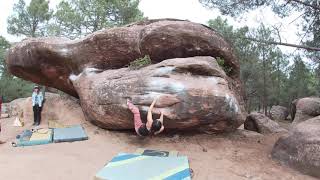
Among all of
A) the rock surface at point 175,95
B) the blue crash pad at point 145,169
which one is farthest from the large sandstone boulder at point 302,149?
the blue crash pad at point 145,169

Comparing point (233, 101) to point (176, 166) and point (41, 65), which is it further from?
point (41, 65)

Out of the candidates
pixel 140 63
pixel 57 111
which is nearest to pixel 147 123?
pixel 140 63

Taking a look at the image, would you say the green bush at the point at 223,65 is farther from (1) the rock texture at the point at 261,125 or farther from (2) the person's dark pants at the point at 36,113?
(2) the person's dark pants at the point at 36,113

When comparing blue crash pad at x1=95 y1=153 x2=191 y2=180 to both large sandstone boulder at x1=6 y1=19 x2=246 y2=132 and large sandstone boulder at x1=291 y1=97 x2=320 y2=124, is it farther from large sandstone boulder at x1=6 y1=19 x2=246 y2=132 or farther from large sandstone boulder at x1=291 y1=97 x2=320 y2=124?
large sandstone boulder at x1=291 y1=97 x2=320 y2=124

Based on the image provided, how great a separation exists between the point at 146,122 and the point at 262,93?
62.0 feet

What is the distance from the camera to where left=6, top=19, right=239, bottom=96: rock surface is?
11.0m

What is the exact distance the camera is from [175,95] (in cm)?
935

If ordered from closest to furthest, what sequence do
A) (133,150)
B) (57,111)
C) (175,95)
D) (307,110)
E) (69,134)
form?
(175,95) → (133,150) → (69,134) → (57,111) → (307,110)

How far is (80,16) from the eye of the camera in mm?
26984

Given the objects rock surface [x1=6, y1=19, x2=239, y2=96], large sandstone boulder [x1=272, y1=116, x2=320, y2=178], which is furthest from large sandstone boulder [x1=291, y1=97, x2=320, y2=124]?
large sandstone boulder [x1=272, y1=116, x2=320, y2=178]

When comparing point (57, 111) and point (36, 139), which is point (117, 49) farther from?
point (36, 139)

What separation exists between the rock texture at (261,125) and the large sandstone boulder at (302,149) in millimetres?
3956

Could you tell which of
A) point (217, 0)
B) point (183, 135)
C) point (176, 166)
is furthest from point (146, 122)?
point (217, 0)

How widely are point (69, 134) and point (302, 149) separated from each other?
20.7 feet
